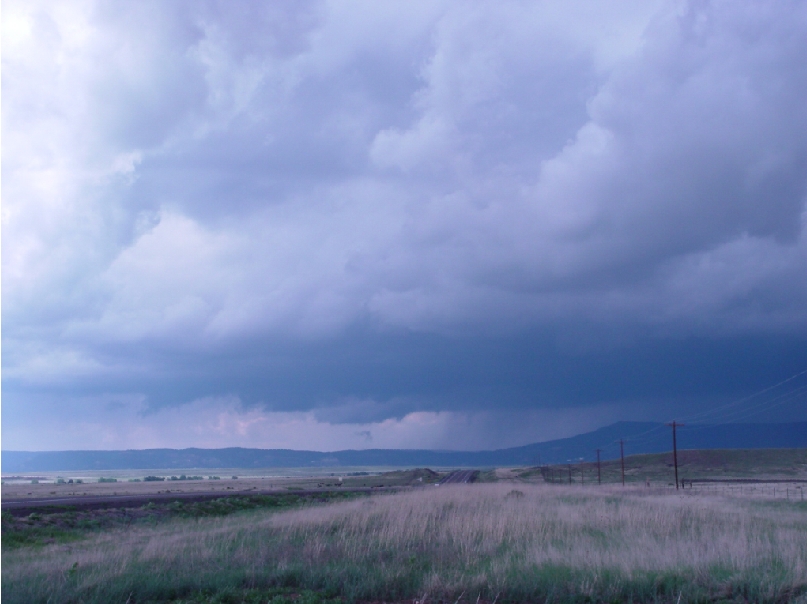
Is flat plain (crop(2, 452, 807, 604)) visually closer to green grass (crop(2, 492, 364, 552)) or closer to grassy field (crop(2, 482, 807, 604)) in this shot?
grassy field (crop(2, 482, 807, 604))

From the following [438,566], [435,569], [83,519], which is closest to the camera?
[435,569]

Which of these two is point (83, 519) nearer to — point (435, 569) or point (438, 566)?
point (438, 566)

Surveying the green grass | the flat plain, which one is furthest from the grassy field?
the green grass

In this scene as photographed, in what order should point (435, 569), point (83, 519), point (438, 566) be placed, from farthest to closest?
1. point (83, 519)
2. point (438, 566)
3. point (435, 569)

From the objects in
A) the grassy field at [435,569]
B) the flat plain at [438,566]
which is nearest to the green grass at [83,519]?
the flat plain at [438,566]

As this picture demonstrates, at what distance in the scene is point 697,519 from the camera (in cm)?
2519

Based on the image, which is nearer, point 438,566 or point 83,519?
point 438,566

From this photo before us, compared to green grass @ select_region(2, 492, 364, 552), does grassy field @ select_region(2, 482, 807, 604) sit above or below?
above

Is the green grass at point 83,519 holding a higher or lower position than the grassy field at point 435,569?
lower

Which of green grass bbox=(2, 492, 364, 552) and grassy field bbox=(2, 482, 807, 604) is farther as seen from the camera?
green grass bbox=(2, 492, 364, 552)

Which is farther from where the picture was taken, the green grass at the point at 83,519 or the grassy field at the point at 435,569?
the green grass at the point at 83,519

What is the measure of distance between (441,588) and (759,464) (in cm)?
15822

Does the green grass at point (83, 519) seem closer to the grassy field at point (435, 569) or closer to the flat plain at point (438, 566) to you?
the flat plain at point (438, 566)

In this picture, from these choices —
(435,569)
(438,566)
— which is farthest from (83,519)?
(435,569)
